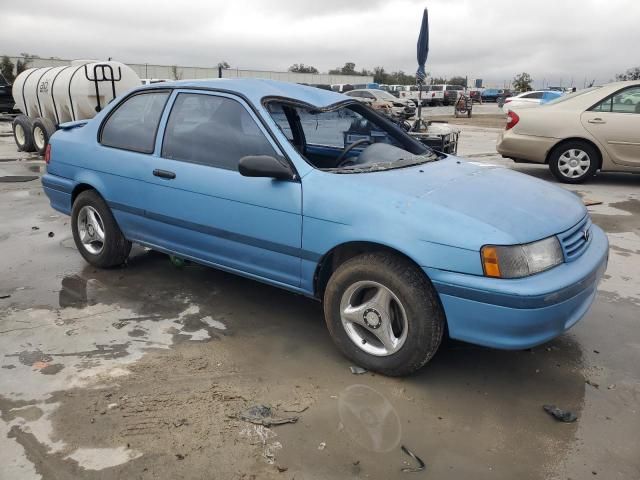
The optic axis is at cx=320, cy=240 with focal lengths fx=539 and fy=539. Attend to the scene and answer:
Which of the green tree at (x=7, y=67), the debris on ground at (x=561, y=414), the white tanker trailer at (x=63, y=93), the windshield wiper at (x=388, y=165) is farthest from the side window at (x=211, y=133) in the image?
the green tree at (x=7, y=67)

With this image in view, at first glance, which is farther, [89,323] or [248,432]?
[89,323]

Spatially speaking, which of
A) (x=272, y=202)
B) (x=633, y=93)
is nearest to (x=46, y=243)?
(x=272, y=202)

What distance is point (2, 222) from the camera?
6.06m

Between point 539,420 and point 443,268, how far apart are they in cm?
91

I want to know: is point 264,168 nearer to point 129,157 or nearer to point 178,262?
point 129,157

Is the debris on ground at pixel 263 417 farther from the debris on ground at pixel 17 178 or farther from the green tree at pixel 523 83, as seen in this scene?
the green tree at pixel 523 83

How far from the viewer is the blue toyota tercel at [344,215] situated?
Result: 268 centimetres

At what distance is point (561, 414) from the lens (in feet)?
8.93

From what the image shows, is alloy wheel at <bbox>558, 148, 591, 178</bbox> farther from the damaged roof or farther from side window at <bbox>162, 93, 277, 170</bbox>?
side window at <bbox>162, 93, 277, 170</bbox>

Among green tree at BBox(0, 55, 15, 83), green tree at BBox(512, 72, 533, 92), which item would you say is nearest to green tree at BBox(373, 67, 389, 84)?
green tree at BBox(512, 72, 533, 92)

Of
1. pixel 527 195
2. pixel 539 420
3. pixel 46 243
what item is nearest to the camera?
pixel 539 420

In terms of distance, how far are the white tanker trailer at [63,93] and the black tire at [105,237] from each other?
18.1 feet

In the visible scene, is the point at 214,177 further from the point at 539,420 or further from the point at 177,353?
the point at 539,420

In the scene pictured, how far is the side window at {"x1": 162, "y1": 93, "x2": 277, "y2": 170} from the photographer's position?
344 cm
